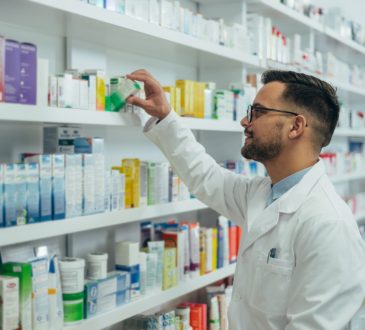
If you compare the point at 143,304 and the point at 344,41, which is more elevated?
the point at 344,41

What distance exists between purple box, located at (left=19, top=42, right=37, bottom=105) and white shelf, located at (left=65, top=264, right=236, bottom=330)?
83 centimetres

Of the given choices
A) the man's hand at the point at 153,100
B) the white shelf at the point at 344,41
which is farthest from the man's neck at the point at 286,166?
the white shelf at the point at 344,41

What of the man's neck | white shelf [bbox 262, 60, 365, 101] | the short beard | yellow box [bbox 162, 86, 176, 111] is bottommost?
the man's neck

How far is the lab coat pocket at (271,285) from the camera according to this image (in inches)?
74.9

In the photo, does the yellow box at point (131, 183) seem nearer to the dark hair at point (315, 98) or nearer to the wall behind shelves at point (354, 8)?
the dark hair at point (315, 98)

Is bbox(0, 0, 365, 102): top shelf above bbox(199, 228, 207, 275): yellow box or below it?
above

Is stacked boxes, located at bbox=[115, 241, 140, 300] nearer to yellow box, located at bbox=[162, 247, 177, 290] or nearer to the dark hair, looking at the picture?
yellow box, located at bbox=[162, 247, 177, 290]

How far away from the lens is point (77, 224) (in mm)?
2045

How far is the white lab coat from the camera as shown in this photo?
1778mm

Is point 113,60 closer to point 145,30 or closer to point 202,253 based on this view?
point 145,30

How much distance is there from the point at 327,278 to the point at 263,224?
32cm

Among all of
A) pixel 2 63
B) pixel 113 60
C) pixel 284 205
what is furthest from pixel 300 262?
pixel 113 60

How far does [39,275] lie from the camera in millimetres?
1896

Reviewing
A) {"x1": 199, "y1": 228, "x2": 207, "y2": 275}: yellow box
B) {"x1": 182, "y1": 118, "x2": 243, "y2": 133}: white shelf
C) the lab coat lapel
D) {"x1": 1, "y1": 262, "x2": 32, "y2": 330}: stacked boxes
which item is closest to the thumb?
{"x1": 182, "y1": 118, "x2": 243, "y2": 133}: white shelf
